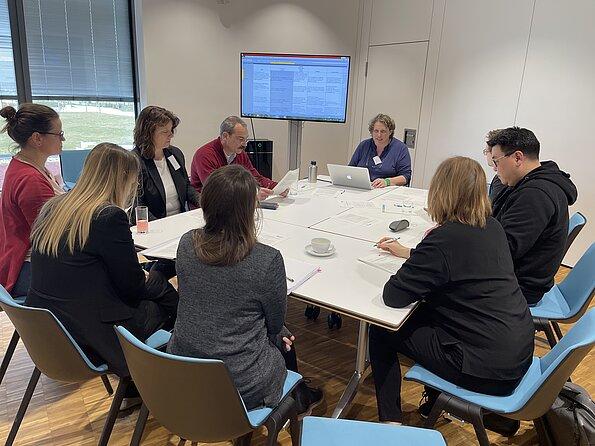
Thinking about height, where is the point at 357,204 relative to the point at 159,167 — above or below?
below

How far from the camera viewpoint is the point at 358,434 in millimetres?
1256

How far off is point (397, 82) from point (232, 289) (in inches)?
179

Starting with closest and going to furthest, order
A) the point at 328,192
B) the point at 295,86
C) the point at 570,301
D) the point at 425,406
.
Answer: the point at 425,406
the point at 570,301
the point at 328,192
the point at 295,86

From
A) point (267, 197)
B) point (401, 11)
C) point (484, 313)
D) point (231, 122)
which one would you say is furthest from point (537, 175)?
point (401, 11)

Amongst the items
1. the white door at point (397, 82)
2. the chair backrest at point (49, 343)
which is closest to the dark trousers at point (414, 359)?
the chair backrest at point (49, 343)

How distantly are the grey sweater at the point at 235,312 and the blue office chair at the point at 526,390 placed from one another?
605 millimetres

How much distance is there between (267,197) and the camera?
318cm

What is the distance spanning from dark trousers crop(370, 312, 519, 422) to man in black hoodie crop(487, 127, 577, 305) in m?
0.69

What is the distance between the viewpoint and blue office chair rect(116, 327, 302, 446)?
1132 millimetres

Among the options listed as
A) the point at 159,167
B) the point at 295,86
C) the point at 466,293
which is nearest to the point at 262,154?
the point at 295,86

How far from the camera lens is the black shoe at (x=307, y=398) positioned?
2043mm

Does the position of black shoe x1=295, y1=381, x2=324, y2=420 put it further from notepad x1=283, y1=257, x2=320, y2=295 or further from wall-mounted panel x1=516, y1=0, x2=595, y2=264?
wall-mounted panel x1=516, y1=0, x2=595, y2=264

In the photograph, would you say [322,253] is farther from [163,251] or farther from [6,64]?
[6,64]

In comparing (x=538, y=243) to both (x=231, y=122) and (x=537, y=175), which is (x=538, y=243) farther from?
(x=231, y=122)
